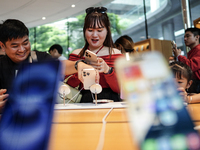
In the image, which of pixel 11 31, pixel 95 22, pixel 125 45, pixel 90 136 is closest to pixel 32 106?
Result: pixel 90 136

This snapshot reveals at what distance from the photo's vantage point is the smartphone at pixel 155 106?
0.26m

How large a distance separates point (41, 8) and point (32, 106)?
6187 mm

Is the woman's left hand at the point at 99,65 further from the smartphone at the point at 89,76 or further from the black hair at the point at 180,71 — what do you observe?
the black hair at the point at 180,71

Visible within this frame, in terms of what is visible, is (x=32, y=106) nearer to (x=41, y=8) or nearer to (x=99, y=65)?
(x=99, y=65)

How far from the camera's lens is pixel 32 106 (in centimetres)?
37

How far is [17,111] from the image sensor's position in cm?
37

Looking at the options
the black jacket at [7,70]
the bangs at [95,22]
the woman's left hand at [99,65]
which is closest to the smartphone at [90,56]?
the woman's left hand at [99,65]

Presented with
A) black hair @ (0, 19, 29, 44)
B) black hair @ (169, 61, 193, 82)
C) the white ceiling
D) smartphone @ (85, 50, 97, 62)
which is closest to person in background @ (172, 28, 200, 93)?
black hair @ (169, 61, 193, 82)

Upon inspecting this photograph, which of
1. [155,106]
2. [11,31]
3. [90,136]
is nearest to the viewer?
[155,106]

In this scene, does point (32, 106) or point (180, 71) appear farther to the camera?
point (180, 71)

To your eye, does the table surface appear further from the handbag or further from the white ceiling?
the white ceiling

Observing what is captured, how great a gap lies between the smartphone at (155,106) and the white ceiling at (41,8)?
562cm

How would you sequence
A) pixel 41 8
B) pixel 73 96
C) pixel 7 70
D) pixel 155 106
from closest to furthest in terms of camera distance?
pixel 155 106 < pixel 7 70 < pixel 73 96 < pixel 41 8

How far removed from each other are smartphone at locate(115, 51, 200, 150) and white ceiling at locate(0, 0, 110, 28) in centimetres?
562
